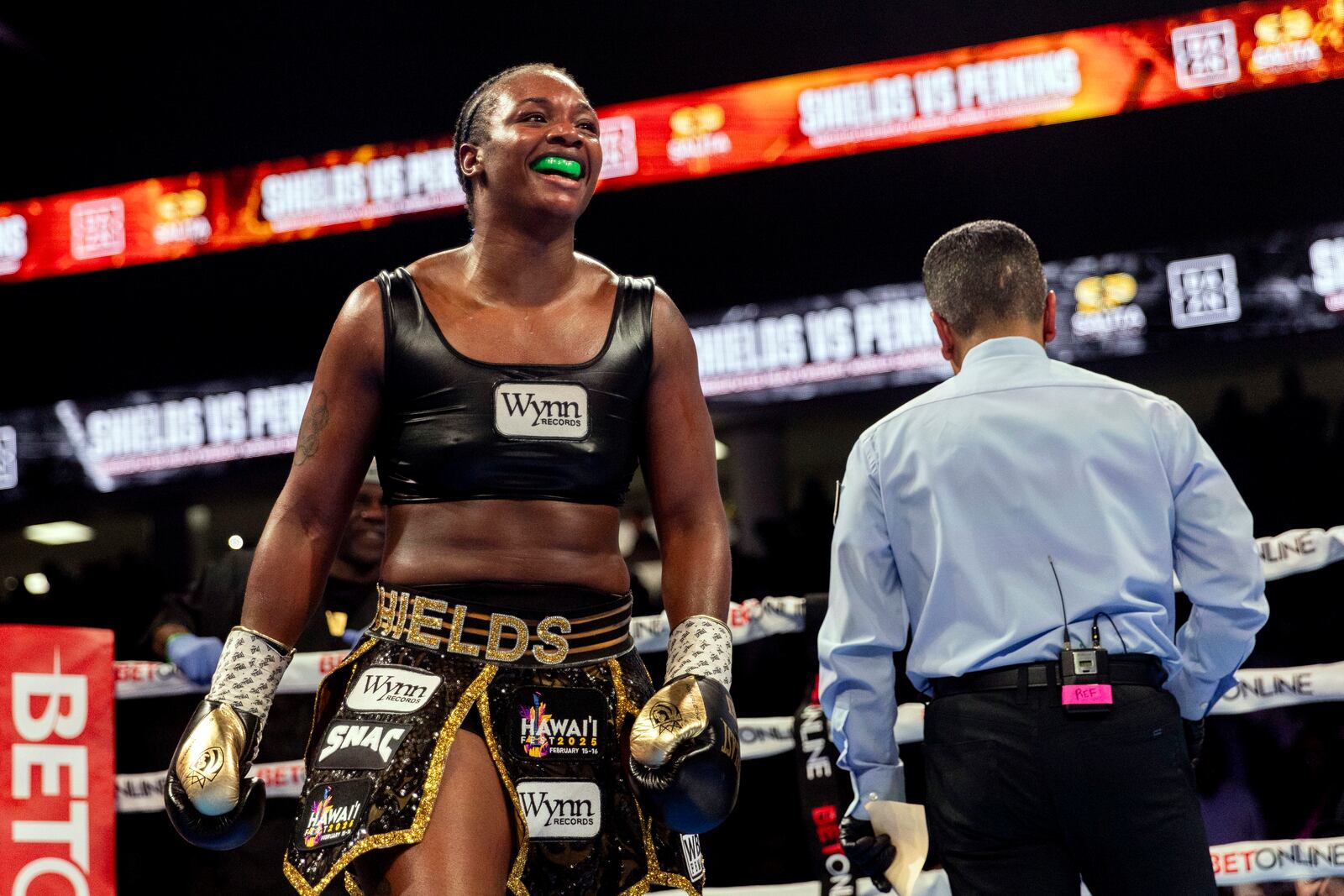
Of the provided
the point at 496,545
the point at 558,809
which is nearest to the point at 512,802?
the point at 558,809

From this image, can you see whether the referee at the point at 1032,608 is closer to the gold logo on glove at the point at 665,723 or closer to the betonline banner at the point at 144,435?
the gold logo on glove at the point at 665,723

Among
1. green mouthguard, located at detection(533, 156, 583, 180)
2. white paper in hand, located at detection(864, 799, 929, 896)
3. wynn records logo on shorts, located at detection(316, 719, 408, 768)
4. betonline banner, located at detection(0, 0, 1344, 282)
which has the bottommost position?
white paper in hand, located at detection(864, 799, 929, 896)

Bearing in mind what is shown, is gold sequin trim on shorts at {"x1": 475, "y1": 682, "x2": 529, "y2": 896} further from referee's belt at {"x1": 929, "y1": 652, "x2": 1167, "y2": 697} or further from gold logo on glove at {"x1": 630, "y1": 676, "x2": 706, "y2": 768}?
referee's belt at {"x1": 929, "y1": 652, "x2": 1167, "y2": 697}

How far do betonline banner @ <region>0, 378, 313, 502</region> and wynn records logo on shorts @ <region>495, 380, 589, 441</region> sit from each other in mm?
7552

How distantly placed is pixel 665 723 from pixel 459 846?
278 millimetres

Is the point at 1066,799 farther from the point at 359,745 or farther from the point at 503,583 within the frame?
the point at 359,745

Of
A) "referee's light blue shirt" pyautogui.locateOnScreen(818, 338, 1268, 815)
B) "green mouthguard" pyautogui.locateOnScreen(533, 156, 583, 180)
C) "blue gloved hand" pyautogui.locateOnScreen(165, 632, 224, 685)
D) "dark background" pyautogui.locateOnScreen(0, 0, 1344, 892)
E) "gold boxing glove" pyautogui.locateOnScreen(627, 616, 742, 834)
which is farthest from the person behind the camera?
"dark background" pyautogui.locateOnScreen(0, 0, 1344, 892)

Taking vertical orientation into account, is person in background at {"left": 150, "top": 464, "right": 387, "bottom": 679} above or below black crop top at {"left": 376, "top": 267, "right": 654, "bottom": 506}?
below

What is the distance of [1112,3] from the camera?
7.75 m

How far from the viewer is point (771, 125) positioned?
8.04 metres

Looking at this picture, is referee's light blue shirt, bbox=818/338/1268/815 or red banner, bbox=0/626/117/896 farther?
red banner, bbox=0/626/117/896

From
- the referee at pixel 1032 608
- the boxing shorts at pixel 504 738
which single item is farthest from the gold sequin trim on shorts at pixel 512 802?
the referee at pixel 1032 608

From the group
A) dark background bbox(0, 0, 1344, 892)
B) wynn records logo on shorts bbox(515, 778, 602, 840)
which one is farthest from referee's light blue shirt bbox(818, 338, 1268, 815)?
dark background bbox(0, 0, 1344, 892)

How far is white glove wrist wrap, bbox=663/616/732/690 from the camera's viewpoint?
167 cm
